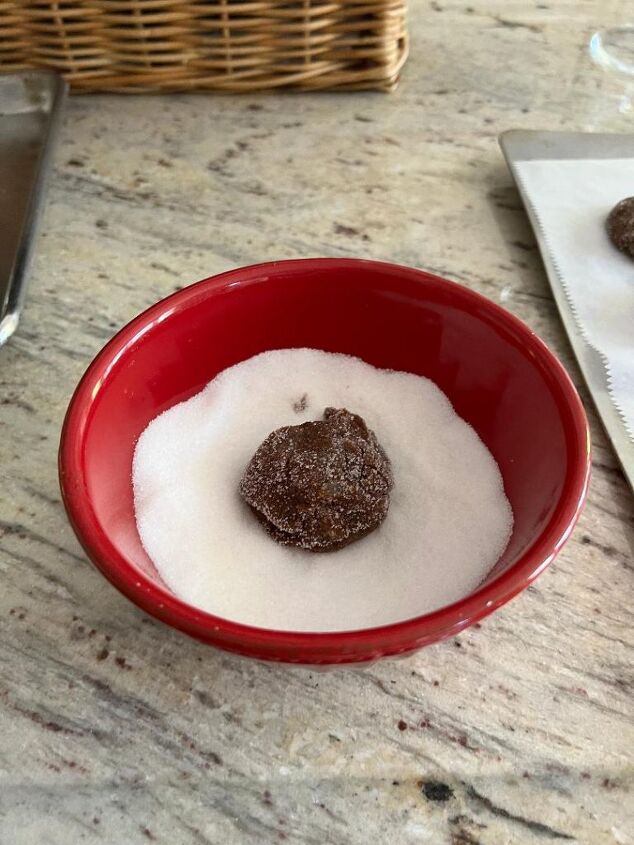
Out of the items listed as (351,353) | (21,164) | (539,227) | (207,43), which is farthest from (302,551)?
(207,43)

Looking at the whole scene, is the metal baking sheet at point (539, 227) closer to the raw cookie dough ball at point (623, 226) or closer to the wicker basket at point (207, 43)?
the raw cookie dough ball at point (623, 226)

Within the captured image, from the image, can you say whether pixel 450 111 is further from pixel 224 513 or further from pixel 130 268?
pixel 224 513

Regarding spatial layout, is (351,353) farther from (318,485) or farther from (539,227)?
(539,227)

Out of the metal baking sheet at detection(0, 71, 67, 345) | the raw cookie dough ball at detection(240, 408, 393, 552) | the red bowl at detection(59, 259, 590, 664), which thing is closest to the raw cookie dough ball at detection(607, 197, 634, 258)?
the red bowl at detection(59, 259, 590, 664)

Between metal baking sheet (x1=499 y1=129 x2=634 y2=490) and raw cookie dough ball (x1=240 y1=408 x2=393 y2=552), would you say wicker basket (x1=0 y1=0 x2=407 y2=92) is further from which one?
Answer: raw cookie dough ball (x1=240 y1=408 x2=393 y2=552)

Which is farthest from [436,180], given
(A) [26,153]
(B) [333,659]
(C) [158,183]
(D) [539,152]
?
(B) [333,659]

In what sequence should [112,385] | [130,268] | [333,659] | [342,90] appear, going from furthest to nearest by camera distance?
[342,90]
[130,268]
[112,385]
[333,659]
